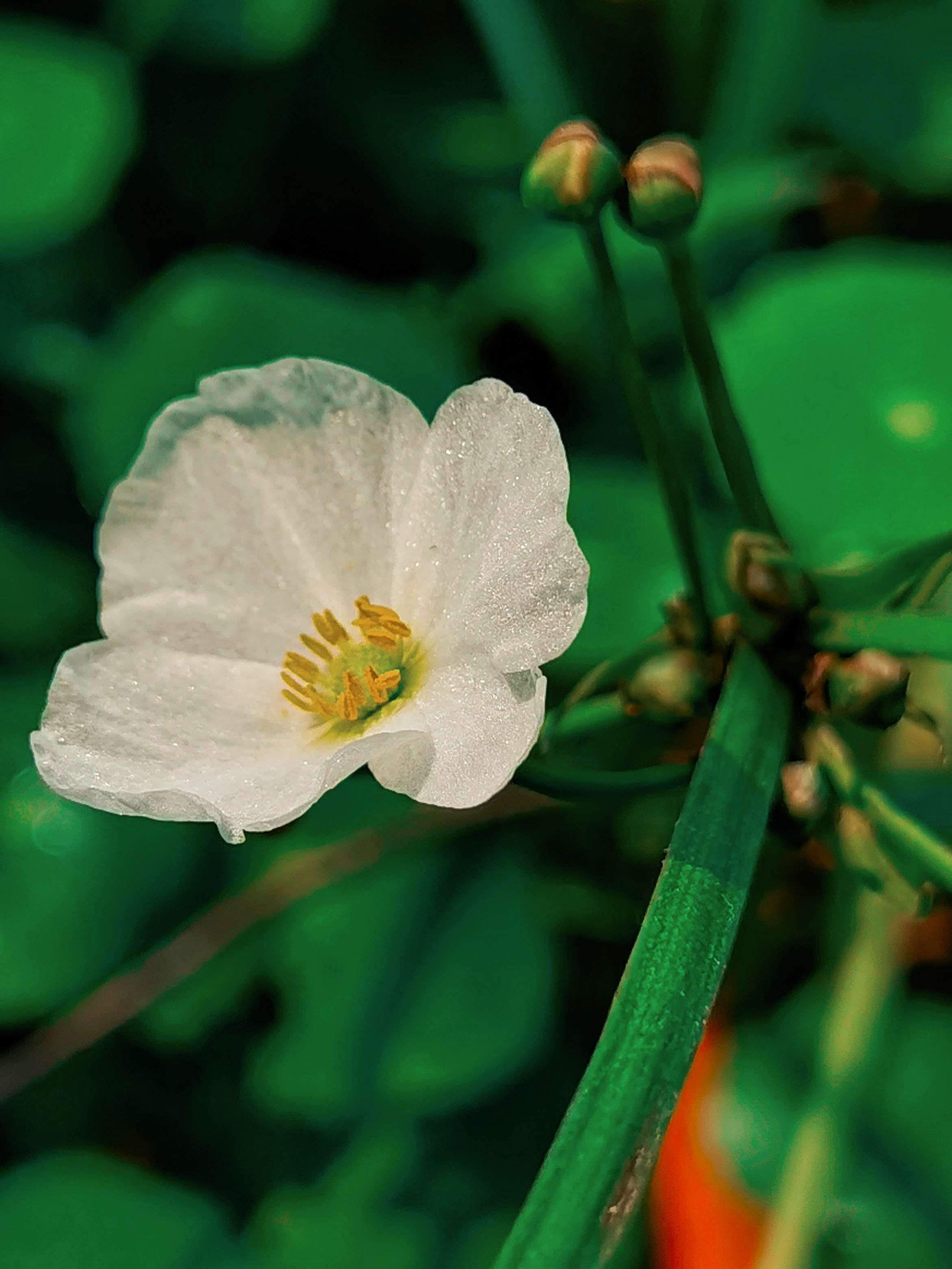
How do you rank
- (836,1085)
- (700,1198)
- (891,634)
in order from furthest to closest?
(700,1198)
(836,1085)
(891,634)

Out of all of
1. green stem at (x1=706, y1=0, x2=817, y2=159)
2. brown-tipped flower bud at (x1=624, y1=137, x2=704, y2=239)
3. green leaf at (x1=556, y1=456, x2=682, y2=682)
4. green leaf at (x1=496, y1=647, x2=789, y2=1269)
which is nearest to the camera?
green leaf at (x1=496, y1=647, x2=789, y2=1269)

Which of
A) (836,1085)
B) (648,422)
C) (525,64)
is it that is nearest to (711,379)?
(648,422)

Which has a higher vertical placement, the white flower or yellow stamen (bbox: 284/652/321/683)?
the white flower

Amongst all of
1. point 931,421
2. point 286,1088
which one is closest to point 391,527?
point 931,421

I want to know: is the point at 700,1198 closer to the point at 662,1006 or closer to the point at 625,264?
the point at 662,1006

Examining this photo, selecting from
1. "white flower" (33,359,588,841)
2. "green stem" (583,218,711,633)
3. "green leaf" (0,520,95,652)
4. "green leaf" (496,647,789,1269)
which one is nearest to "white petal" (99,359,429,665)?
"white flower" (33,359,588,841)

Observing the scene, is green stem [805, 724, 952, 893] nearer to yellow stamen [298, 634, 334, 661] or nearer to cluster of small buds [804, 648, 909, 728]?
cluster of small buds [804, 648, 909, 728]
